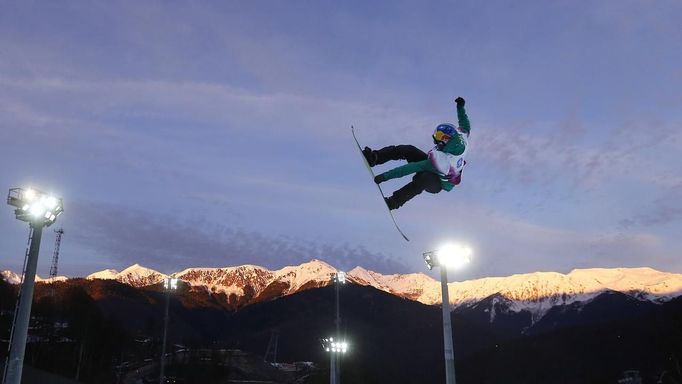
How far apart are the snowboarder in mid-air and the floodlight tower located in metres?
9.70

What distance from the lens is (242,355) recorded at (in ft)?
392

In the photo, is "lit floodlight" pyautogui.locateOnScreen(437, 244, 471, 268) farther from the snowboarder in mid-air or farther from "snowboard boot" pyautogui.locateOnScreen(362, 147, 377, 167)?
"snowboard boot" pyautogui.locateOnScreen(362, 147, 377, 167)

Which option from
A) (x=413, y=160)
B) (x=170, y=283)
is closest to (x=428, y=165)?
(x=413, y=160)

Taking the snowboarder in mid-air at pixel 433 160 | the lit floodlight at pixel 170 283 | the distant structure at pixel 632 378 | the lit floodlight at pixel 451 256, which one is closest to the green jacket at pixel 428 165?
the snowboarder in mid-air at pixel 433 160

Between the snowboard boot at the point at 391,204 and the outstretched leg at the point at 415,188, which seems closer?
the outstretched leg at the point at 415,188

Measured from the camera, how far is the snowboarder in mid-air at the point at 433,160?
24.3ft

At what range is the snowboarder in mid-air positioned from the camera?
24.3 feet

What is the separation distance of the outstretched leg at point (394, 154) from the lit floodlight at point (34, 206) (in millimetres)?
11778

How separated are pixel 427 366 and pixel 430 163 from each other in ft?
670

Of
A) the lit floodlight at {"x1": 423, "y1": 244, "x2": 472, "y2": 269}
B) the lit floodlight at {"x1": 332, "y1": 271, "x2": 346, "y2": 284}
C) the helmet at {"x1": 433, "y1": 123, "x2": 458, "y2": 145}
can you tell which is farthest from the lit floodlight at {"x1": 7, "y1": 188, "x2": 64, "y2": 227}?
the lit floodlight at {"x1": 332, "y1": 271, "x2": 346, "y2": 284}

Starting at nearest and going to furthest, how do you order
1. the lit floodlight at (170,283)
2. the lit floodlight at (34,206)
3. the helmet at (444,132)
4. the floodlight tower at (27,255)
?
the helmet at (444,132) < the floodlight tower at (27,255) < the lit floodlight at (34,206) < the lit floodlight at (170,283)

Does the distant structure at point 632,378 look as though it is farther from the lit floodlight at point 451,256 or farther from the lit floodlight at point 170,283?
the lit floodlight at point 451,256

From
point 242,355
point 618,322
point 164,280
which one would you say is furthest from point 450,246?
point 618,322

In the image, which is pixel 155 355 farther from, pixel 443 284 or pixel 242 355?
pixel 443 284
